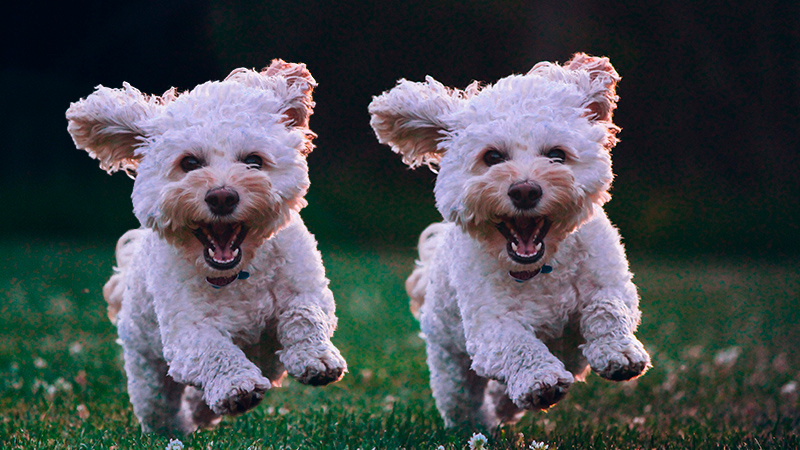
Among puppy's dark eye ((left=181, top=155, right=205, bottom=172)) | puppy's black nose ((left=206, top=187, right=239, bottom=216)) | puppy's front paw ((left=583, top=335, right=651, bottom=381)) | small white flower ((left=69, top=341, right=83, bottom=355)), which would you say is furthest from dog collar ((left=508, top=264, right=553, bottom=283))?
small white flower ((left=69, top=341, right=83, bottom=355))

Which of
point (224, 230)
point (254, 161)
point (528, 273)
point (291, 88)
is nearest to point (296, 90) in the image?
point (291, 88)

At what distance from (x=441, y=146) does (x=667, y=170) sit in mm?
9837

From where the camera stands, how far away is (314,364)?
12.3 ft

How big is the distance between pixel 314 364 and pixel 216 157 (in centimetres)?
96

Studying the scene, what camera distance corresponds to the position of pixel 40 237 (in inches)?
538

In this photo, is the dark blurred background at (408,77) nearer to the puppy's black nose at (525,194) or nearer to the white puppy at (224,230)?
the white puppy at (224,230)

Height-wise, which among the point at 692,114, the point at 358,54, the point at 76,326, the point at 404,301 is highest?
the point at 692,114

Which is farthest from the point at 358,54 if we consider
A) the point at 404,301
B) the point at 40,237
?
the point at 40,237

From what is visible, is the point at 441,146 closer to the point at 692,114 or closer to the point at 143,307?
the point at 143,307

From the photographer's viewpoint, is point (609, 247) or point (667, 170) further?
point (667, 170)

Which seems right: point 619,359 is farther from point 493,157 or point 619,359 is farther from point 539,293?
point 493,157

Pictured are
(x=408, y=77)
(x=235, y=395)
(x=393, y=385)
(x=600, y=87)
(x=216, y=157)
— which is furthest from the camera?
(x=408, y=77)

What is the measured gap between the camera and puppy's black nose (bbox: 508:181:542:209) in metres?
3.69

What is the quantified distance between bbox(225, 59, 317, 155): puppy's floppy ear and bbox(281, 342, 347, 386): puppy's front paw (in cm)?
90
